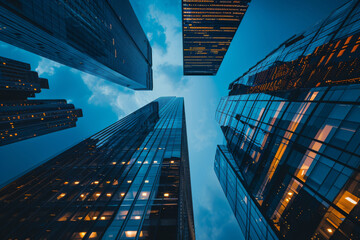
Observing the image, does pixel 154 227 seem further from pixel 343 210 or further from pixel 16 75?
pixel 16 75

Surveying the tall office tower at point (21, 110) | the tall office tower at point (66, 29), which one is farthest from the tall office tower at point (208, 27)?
the tall office tower at point (21, 110)

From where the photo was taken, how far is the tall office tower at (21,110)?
319 ft

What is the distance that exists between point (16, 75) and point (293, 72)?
590 ft

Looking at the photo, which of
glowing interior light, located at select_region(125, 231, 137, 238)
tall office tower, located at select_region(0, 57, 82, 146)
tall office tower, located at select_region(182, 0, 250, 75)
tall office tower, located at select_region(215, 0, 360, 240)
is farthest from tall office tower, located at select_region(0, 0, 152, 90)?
tall office tower, located at select_region(0, 57, 82, 146)

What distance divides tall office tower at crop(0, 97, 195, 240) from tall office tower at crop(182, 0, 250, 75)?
87.4 metres

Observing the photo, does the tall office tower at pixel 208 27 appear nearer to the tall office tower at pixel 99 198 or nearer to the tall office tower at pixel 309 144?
the tall office tower at pixel 309 144

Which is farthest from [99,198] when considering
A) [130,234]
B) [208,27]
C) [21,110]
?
[21,110]

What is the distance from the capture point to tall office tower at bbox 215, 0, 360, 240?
940cm

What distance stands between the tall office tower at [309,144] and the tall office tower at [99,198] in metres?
10.3

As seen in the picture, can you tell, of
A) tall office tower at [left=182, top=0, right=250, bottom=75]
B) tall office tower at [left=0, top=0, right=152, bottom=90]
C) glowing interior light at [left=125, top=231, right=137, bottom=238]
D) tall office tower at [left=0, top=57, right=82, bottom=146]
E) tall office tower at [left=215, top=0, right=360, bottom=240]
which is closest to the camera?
tall office tower at [left=215, top=0, right=360, bottom=240]

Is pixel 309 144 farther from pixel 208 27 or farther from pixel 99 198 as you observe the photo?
pixel 208 27

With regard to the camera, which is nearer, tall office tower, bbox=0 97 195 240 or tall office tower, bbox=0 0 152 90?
tall office tower, bbox=0 97 195 240

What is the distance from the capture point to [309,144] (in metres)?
12.2

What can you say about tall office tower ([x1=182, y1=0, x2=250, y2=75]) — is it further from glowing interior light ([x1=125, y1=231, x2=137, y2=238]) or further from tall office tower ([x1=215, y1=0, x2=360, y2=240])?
glowing interior light ([x1=125, y1=231, x2=137, y2=238])
